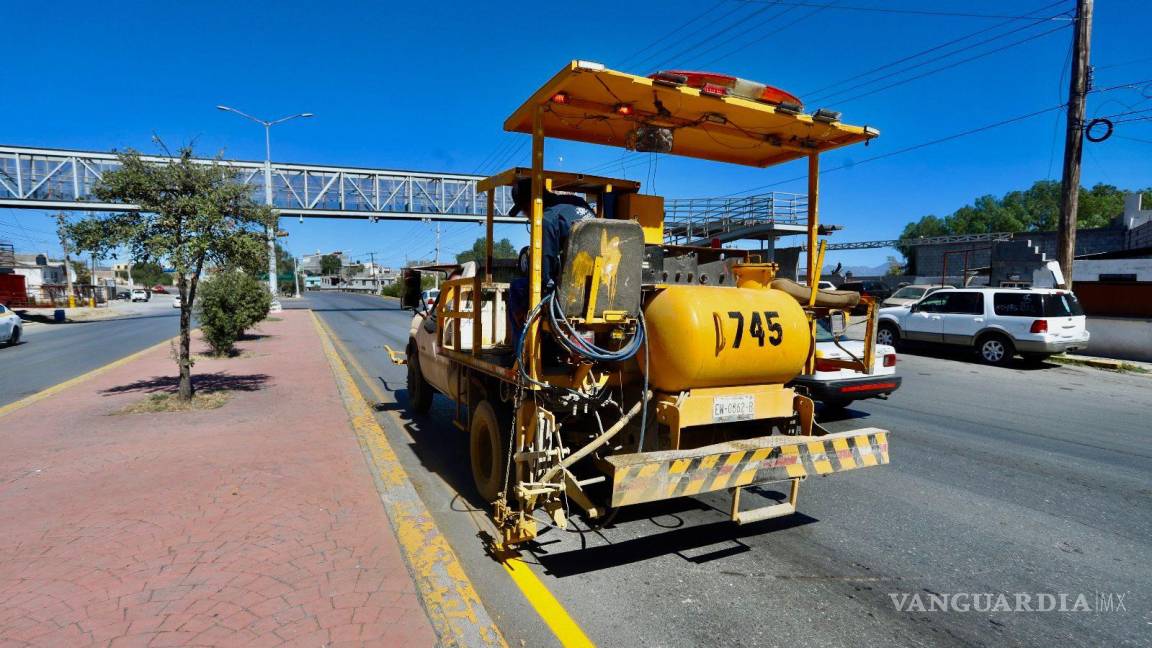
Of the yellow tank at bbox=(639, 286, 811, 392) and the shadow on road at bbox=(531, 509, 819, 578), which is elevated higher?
the yellow tank at bbox=(639, 286, 811, 392)

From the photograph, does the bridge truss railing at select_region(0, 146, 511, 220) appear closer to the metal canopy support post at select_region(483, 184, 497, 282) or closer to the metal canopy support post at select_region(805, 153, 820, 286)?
the metal canopy support post at select_region(483, 184, 497, 282)

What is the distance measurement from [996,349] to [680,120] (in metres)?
12.6

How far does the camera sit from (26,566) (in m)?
3.48

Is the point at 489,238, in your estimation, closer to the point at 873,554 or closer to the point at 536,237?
the point at 536,237

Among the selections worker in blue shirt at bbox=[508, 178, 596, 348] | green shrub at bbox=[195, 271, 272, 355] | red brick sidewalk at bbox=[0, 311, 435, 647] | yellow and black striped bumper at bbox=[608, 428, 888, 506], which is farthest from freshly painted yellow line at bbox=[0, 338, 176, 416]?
yellow and black striped bumper at bbox=[608, 428, 888, 506]

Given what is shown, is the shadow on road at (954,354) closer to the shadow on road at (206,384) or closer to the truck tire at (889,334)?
the truck tire at (889,334)

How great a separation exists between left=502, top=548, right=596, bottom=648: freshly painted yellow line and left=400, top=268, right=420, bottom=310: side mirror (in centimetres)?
331

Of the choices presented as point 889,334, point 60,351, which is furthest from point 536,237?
point 60,351

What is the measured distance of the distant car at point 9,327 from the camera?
56.5 ft

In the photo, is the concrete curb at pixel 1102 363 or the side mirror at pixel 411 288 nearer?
the side mirror at pixel 411 288

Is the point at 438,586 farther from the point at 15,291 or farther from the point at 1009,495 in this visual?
the point at 15,291

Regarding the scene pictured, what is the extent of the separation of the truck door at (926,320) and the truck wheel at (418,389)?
497 inches

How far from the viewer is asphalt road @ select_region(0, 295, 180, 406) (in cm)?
1080

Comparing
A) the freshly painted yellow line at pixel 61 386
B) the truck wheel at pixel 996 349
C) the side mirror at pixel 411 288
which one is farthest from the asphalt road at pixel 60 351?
the truck wheel at pixel 996 349
